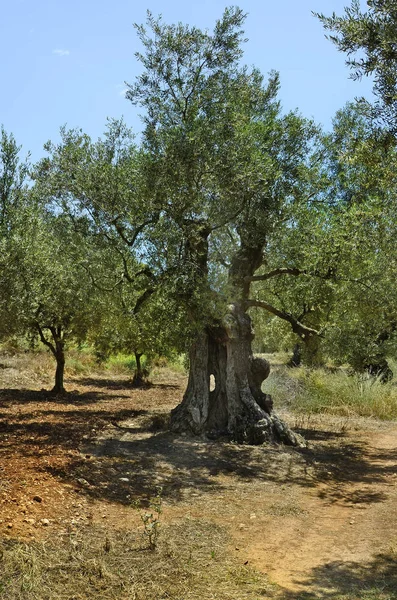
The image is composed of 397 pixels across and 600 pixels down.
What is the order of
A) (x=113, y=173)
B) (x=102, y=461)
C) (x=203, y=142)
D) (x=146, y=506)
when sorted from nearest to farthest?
(x=146, y=506), (x=102, y=461), (x=203, y=142), (x=113, y=173)

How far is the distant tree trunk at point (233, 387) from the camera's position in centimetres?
1283

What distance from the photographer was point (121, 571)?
5586mm

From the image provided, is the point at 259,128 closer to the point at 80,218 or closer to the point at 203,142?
the point at 203,142

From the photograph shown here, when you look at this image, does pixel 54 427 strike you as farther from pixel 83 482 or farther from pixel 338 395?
pixel 338 395

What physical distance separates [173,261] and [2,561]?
6.96 metres

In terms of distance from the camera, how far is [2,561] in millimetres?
5441

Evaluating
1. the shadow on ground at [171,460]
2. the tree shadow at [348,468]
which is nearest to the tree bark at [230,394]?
the shadow on ground at [171,460]

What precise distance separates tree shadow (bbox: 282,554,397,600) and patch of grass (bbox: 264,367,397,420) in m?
13.2

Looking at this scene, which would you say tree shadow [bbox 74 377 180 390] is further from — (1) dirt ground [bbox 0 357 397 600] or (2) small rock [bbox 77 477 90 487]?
(2) small rock [bbox 77 477 90 487]

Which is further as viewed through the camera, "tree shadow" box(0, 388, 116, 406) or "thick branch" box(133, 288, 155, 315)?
"tree shadow" box(0, 388, 116, 406)

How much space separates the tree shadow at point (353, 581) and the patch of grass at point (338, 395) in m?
13.2

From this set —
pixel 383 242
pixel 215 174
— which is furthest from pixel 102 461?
pixel 383 242

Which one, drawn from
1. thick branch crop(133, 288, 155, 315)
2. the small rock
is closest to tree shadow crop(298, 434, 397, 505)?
the small rock

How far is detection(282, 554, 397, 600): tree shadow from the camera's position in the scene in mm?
5398
